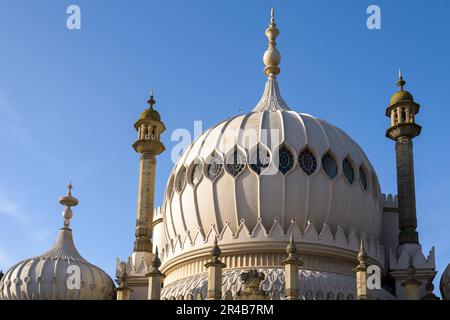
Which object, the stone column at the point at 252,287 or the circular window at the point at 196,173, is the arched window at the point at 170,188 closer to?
the circular window at the point at 196,173

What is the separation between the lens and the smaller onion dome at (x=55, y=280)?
3266 centimetres

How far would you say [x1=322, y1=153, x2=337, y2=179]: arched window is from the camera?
32969mm

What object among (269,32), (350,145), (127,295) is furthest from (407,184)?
(127,295)

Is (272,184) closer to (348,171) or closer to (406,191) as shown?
(348,171)

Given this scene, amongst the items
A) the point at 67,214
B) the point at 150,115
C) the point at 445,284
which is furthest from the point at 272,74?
the point at 445,284

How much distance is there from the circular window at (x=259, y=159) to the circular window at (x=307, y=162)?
1.30 m

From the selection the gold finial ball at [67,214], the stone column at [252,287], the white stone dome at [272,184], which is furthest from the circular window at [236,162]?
the gold finial ball at [67,214]

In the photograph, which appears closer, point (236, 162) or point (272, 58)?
point (236, 162)

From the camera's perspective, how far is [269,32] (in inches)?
1571

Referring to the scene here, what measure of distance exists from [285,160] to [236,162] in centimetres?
188

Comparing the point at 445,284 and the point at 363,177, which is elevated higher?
the point at 363,177

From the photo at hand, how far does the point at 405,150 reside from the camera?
119 ft

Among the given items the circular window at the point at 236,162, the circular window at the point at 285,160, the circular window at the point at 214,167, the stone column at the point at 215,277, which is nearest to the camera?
the stone column at the point at 215,277

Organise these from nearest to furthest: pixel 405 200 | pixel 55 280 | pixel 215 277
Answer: pixel 215 277 < pixel 55 280 < pixel 405 200
